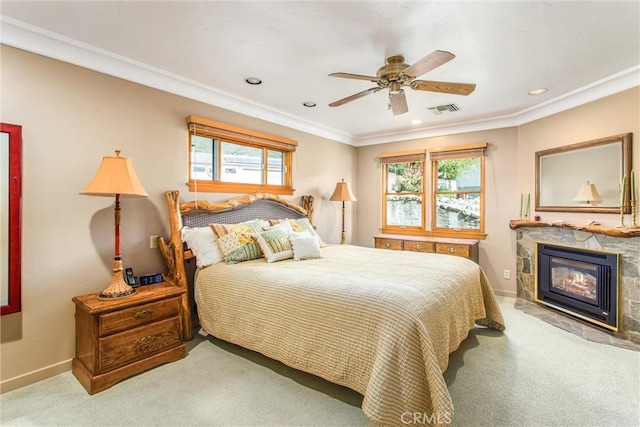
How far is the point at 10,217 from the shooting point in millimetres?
2121

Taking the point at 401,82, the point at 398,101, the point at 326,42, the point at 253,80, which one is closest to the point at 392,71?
the point at 401,82

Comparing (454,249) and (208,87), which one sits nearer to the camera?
(208,87)

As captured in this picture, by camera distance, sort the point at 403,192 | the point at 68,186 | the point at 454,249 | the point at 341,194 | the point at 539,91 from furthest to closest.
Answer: the point at 403,192, the point at 341,194, the point at 454,249, the point at 539,91, the point at 68,186

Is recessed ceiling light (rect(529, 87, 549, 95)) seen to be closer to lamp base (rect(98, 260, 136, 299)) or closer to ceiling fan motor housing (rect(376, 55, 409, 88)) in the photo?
ceiling fan motor housing (rect(376, 55, 409, 88))

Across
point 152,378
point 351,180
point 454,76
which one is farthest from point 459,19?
point 351,180

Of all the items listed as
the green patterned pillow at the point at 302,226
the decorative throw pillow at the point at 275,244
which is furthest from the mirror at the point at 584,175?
the decorative throw pillow at the point at 275,244

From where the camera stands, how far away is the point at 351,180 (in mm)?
5715

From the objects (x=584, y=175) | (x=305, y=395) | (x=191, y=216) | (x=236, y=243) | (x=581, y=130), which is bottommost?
(x=305, y=395)

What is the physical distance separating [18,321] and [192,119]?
7.10 feet

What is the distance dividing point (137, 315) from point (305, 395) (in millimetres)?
1370

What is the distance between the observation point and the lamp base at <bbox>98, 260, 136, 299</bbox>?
2270 mm

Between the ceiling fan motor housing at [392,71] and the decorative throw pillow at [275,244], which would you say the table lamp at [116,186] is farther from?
the ceiling fan motor housing at [392,71]

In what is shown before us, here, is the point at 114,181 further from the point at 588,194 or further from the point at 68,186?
the point at 588,194

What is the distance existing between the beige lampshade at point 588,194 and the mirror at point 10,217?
519 cm
